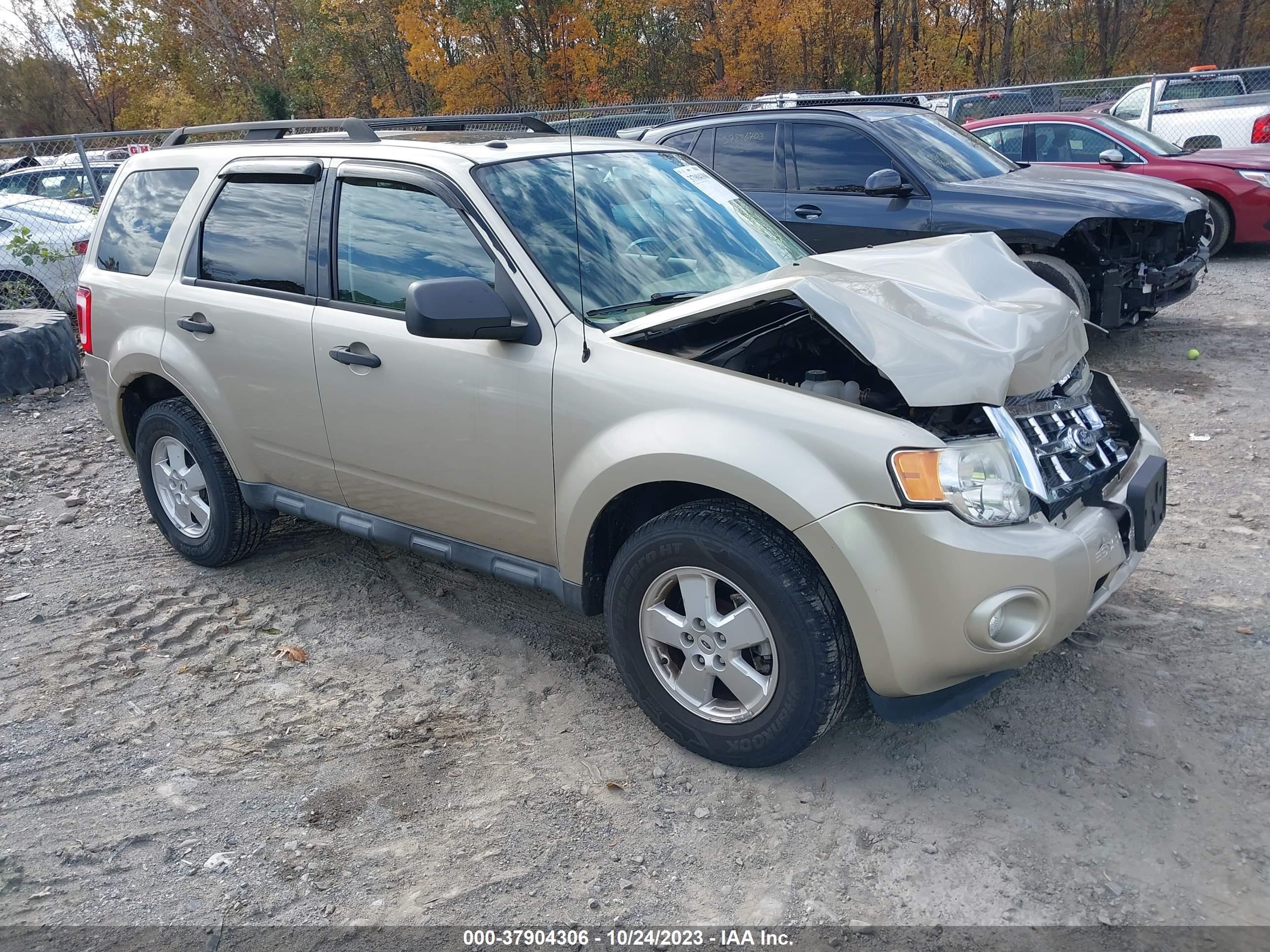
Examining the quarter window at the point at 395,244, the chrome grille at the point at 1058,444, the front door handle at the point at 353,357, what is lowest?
the chrome grille at the point at 1058,444

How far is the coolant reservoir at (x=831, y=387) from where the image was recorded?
10.3ft

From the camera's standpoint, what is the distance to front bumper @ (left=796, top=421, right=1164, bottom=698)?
2.64 m

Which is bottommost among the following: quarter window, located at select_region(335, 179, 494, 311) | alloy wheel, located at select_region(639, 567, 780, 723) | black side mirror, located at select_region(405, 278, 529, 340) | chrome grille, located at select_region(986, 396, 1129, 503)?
alloy wheel, located at select_region(639, 567, 780, 723)

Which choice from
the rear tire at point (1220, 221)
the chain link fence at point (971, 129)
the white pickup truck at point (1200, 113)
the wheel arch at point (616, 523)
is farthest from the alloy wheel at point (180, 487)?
the white pickup truck at point (1200, 113)

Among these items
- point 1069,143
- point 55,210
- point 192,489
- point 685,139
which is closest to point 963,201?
point 685,139

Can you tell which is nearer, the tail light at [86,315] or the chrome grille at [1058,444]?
the chrome grille at [1058,444]

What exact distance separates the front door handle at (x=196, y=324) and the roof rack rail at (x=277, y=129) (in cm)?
81

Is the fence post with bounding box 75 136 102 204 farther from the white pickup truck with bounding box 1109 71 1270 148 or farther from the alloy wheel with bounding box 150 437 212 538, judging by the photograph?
the white pickup truck with bounding box 1109 71 1270 148

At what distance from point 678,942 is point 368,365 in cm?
227

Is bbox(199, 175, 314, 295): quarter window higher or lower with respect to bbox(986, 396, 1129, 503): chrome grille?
higher

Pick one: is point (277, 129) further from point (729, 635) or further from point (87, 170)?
point (87, 170)

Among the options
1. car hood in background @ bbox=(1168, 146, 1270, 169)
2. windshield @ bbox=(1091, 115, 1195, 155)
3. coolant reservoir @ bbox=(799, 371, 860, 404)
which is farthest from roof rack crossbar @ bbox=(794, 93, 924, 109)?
coolant reservoir @ bbox=(799, 371, 860, 404)

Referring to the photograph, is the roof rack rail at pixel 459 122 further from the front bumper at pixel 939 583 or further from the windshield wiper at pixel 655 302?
the front bumper at pixel 939 583

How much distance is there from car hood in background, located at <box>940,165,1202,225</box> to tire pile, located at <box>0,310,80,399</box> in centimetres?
739
